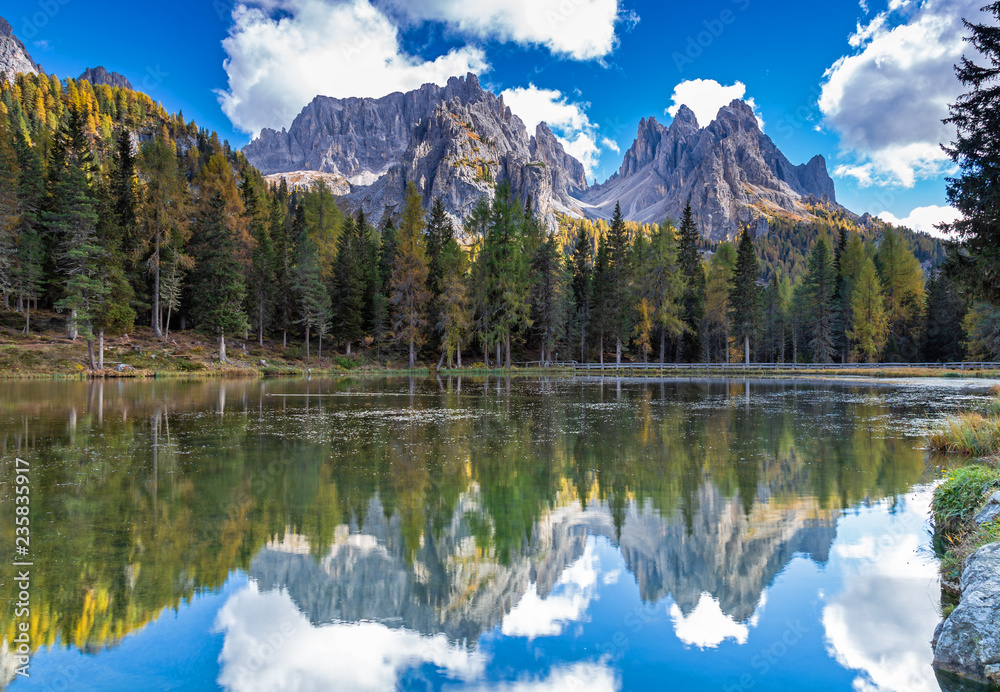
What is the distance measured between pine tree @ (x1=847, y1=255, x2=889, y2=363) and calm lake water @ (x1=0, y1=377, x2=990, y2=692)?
6213 centimetres

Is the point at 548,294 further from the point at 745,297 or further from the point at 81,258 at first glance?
the point at 81,258

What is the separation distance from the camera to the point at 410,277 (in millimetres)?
54562

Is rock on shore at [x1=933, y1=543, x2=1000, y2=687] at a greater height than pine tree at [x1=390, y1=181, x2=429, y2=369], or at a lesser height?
lesser

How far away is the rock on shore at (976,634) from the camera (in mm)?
4121

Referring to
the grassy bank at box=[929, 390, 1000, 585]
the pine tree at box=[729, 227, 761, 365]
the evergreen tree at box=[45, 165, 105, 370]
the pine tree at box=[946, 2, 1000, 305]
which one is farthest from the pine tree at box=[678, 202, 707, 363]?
the grassy bank at box=[929, 390, 1000, 585]

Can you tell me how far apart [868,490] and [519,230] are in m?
46.3

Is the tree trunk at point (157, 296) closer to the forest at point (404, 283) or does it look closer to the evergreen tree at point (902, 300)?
the forest at point (404, 283)

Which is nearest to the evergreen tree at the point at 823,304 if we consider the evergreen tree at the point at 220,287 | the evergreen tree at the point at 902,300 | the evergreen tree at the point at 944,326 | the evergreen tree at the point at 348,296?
the evergreen tree at the point at 902,300

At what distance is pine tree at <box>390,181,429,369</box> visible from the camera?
5481 cm

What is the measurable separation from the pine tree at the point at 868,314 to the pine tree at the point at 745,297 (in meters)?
13.1

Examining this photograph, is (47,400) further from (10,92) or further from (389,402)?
(10,92)

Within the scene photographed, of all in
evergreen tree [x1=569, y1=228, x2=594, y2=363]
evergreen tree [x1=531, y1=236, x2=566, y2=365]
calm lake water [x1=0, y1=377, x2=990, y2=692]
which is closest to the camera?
calm lake water [x1=0, y1=377, x2=990, y2=692]

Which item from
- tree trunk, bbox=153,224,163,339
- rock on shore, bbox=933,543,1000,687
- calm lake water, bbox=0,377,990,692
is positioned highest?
tree trunk, bbox=153,224,163,339

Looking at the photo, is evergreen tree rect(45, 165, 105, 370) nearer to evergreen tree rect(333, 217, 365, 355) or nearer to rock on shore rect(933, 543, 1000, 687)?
evergreen tree rect(333, 217, 365, 355)
